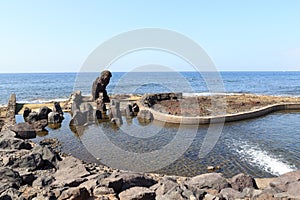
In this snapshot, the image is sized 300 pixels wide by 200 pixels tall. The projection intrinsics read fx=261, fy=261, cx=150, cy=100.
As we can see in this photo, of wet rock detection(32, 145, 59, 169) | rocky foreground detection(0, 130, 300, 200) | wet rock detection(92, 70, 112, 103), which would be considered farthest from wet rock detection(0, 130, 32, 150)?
wet rock detection(92, 70, 112, 103)

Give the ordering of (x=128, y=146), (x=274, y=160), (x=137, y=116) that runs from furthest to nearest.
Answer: (x=137, y=116), (x=128, y=146), (x=274, y=160)

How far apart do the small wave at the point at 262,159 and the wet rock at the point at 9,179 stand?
8589 mm

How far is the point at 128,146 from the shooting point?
13.5 meters

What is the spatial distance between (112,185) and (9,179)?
291 cm

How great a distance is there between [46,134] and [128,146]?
611cm

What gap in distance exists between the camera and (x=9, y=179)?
279 inches

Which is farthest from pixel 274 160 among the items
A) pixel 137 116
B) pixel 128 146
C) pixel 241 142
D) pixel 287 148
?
pixel 137 116

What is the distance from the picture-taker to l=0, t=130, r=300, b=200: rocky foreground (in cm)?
599

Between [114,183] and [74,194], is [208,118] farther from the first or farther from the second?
[74,194]

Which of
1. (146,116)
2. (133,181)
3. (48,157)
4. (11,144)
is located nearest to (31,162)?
(48,157)

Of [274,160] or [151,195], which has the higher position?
[151,195]

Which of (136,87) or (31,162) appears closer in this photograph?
(31,162)

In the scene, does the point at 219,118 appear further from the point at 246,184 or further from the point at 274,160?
the point at 246,184

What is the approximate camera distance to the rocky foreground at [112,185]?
5.99 m
